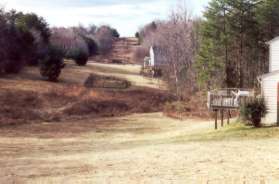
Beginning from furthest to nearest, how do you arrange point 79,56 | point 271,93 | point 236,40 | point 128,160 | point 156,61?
point 156,61
point 79,56
point 236,40
point 271,93
point 128,160

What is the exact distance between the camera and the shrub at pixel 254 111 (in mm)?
23609

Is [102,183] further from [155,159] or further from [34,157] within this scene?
[34,157]

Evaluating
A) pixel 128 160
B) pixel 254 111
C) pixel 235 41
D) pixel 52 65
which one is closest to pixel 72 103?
pixel 52 65

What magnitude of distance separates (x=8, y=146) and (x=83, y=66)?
38.1 meters

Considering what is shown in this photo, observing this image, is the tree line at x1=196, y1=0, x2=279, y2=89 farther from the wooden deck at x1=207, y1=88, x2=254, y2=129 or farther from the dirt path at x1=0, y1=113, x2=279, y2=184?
the dirt path at x1=0, y1=113, x2=279, y2=184

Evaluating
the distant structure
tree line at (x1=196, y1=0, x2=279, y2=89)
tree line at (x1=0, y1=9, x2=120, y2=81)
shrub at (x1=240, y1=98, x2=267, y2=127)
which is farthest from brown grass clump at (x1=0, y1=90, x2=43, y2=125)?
the distant structure

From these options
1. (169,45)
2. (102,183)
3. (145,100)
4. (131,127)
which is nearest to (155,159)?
(102,183)

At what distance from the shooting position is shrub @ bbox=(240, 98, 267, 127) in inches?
930

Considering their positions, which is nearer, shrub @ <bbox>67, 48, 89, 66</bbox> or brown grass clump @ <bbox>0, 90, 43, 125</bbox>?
brown grass clump @ <bbox>0, 90, 43, 125</bbox>

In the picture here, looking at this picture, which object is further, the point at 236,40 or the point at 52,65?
the point at 52,65

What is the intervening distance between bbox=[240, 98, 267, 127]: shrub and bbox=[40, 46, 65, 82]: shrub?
80.0 feet

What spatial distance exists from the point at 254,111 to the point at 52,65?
2526 centimetres

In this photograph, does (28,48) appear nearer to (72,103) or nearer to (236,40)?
(72,103)

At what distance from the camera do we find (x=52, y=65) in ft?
145
